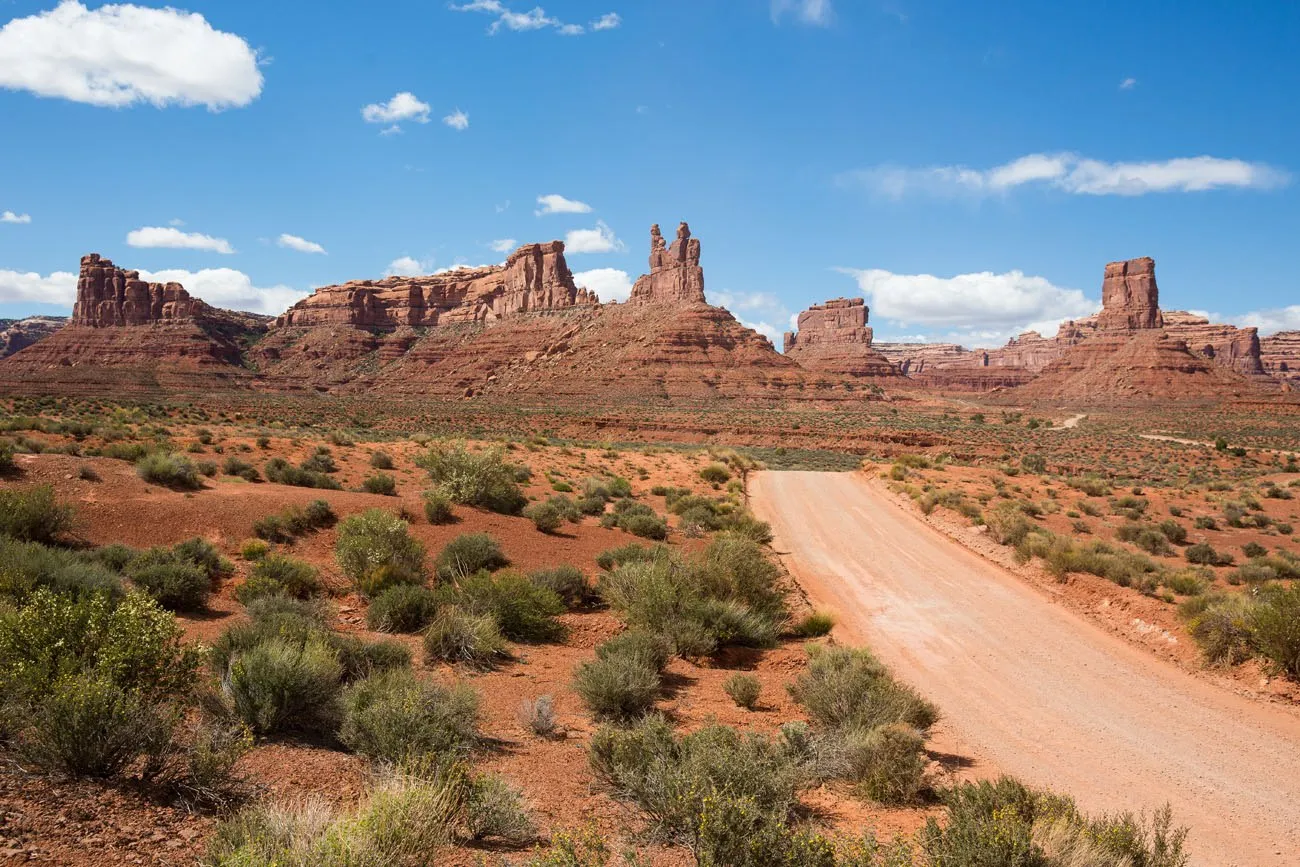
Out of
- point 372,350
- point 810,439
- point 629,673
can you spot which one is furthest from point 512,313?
point 629,673

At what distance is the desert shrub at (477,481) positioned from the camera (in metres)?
18.0

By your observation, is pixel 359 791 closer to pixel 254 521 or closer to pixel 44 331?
pixel 254 521

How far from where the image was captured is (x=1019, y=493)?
92.8ft

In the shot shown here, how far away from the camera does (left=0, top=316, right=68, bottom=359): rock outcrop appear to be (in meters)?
165

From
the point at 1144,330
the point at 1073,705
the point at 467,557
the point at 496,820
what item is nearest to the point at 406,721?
the point at 496,820

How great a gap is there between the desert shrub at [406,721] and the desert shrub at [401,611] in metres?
3.75

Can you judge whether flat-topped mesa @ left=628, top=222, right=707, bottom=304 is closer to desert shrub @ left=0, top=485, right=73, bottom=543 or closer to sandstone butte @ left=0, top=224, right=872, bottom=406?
sandstone butte @ left=0, top=224, right=872, bottom=406

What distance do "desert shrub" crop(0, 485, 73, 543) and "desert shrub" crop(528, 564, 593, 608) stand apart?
7.93m

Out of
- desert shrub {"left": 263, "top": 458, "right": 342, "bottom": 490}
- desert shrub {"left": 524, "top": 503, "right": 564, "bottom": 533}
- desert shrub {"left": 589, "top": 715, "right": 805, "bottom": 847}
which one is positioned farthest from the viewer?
desert shrub {"left": 263, "top": 458, "right": 342, "bottom": 490}

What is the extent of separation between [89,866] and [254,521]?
11590 mm

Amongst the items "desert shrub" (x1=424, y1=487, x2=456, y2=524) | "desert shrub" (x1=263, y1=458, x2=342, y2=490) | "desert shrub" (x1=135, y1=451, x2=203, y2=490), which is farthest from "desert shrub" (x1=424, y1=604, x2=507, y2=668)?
"desert shrub" (x1=263, y1=458, x2=342, y2=490)

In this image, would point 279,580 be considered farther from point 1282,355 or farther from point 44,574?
point 1282,355

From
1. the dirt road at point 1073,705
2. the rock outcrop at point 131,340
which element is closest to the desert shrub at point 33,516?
the dirt road at point 1073,705

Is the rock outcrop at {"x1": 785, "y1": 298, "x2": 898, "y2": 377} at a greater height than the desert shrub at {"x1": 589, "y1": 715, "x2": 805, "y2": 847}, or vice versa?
the rock outcrop at {"x1": 785, "y1": 298, "x2": 898, "y2": 377}
